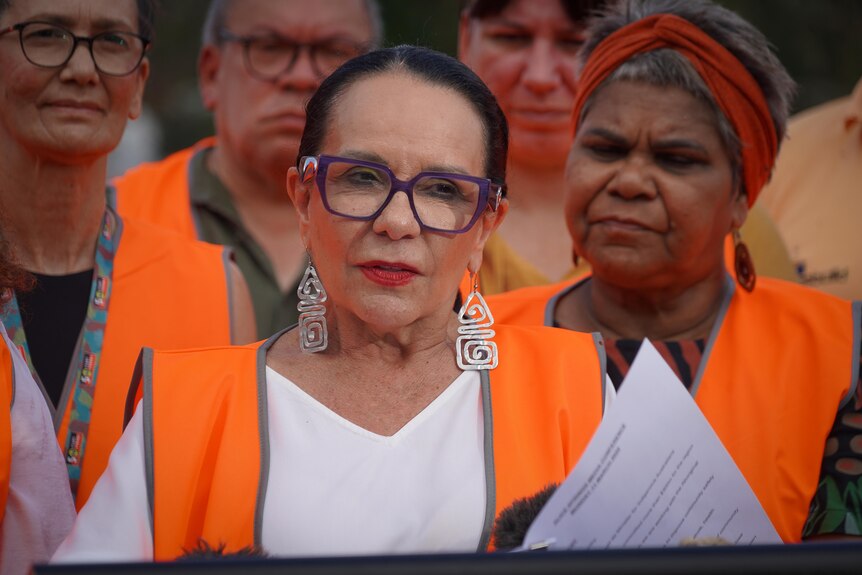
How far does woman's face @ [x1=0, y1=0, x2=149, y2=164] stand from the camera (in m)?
3.15

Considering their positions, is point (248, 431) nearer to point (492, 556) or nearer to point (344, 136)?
point (344, 136)

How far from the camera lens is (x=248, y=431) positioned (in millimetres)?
2395

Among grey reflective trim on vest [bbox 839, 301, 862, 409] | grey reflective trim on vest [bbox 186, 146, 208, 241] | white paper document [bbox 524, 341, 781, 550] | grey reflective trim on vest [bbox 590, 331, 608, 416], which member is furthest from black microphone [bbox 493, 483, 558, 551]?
grey reflective trim on vest [bbox 186, 146, 208, 241]

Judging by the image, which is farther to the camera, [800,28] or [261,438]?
[800,28]

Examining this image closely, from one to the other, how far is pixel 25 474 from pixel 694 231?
1.79m

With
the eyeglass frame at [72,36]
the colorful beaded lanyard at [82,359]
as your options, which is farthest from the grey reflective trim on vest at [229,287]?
the eyeglass frame at [72,36]

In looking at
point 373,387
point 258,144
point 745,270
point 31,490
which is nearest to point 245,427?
point 373,387

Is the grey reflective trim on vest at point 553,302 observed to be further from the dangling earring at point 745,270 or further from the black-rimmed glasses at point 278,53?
the black-rimmed glasses at point 278,53

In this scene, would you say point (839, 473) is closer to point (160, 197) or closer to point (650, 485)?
point (650, 485)

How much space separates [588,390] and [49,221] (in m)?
1.57

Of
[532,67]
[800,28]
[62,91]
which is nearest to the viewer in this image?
[62,91]

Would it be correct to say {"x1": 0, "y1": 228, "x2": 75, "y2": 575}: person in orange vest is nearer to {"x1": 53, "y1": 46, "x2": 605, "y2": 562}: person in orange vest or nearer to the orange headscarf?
{"x1": 53, "y1": 46, "x2": 605, "y2": 562}: person in orange vest

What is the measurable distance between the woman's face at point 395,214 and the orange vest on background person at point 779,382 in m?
0.89

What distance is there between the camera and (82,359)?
3.07m
